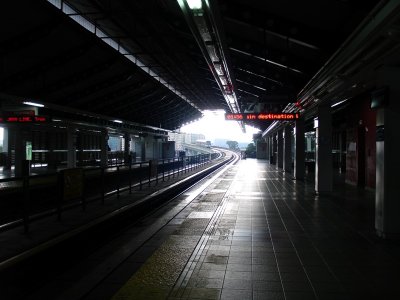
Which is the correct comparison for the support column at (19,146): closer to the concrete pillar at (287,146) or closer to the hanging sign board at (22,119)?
the hanging sign board at (22,119)

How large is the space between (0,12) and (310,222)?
9.06 metres

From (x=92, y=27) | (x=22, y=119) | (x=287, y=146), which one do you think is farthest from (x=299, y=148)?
(x=22, y=119)

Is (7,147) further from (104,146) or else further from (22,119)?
(22,119)

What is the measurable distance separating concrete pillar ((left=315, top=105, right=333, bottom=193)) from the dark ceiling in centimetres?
112

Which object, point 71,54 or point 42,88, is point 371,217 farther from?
point 42,88

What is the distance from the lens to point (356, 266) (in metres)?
4.79

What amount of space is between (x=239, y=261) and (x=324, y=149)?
7811mm

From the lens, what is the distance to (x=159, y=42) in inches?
404

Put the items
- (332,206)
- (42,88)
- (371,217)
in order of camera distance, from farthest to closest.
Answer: (42,88) → (332,206) → (371,217)

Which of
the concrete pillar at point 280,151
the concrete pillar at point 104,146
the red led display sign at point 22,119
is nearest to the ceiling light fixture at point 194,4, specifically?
the red led display sign at point 22,119

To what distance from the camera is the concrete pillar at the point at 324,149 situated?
39.0 ft

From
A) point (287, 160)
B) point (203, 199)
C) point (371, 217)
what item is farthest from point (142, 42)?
point (287, 160)

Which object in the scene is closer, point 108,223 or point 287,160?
point 108,223

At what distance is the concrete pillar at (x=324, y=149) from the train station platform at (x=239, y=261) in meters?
3.20
